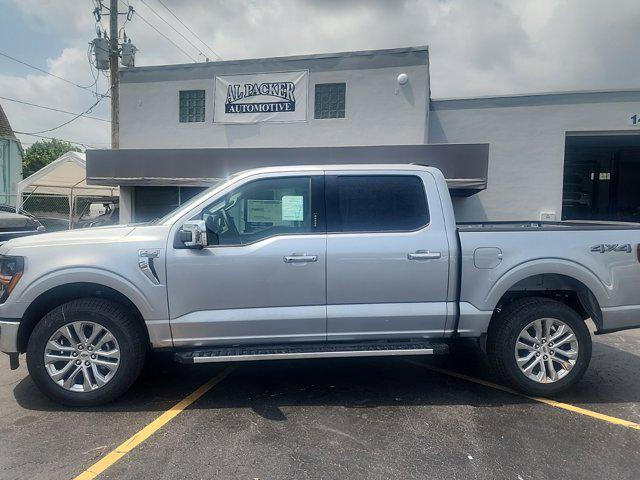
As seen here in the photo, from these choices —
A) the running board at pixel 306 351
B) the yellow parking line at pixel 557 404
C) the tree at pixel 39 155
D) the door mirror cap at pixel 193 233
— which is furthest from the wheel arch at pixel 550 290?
the tree at pixel 39 155

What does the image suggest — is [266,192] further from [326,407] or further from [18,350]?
[18,350]

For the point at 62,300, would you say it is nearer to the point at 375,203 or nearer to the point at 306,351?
the point at 306,351

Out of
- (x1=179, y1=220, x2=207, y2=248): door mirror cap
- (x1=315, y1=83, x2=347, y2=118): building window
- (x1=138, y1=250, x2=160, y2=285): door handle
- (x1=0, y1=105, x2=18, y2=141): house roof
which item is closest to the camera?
(x1=179, y1=220, x2=207, y2=248): door mirror cap

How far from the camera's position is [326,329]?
4055mm

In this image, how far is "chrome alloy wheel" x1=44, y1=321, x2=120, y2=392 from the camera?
389 cm

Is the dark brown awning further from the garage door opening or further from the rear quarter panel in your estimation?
the garage door opening

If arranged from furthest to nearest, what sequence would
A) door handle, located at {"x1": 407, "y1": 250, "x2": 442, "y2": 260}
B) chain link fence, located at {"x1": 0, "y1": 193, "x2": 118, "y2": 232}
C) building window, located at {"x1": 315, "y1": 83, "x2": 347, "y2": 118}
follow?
chain link fence, located at {"x1": 0, "y1": 193, "x2": 118, "y2": 232} → building window, located at {"x1": 315, "y1": 83, "x2": 347, "y2": 118} → door handle, located at {"x1": 407, "y1": 250, "x2": 442, "y2": 260}

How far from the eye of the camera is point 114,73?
1573 cm

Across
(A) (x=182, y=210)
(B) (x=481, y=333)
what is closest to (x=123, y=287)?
(A) (x=182, y=210)

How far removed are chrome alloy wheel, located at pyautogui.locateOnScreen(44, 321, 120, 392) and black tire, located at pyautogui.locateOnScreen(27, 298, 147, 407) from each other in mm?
37

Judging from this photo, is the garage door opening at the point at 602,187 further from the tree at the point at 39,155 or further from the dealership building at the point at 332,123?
the tree at the point at 39,155

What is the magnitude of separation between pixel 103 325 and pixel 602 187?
68.3ft

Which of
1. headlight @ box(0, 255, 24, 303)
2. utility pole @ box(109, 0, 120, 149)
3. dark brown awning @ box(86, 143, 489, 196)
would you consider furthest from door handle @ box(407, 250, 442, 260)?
utility pole @ box(109, 0, 120, 149)

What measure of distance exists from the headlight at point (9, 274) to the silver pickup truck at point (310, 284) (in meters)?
0.01
